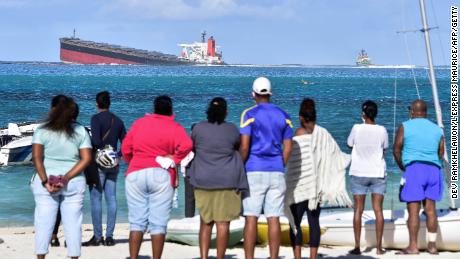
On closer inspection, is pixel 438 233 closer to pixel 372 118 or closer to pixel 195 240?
pixel 372 118

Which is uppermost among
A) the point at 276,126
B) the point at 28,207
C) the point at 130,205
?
the point at 276,126

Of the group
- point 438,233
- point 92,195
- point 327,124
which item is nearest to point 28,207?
point 92,195

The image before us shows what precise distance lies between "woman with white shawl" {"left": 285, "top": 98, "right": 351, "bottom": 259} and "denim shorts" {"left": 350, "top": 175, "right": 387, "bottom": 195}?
1190mm

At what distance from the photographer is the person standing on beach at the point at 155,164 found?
8.78 meters

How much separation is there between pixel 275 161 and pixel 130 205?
1335 mm

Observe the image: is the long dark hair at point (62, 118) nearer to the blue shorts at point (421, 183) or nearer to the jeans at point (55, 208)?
the jeans at point (55, 208)

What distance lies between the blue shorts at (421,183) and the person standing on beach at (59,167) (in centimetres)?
359

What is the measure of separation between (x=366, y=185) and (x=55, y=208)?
3.51 meters

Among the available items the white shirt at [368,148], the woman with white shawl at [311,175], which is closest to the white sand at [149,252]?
the white shirt at [368,148]

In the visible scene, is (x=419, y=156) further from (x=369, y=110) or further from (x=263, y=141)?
(x=263, y=141)

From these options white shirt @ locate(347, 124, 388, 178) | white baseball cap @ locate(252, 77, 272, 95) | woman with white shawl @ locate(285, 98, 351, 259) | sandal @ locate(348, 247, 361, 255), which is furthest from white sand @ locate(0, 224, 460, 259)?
white baseball cap @ locate(252, 77, 272, 95)

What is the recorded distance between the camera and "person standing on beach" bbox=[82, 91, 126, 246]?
10703 millimetres

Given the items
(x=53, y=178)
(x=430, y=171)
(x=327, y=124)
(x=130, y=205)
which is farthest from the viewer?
(x=327, y=124)

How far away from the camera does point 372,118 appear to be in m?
10.4
